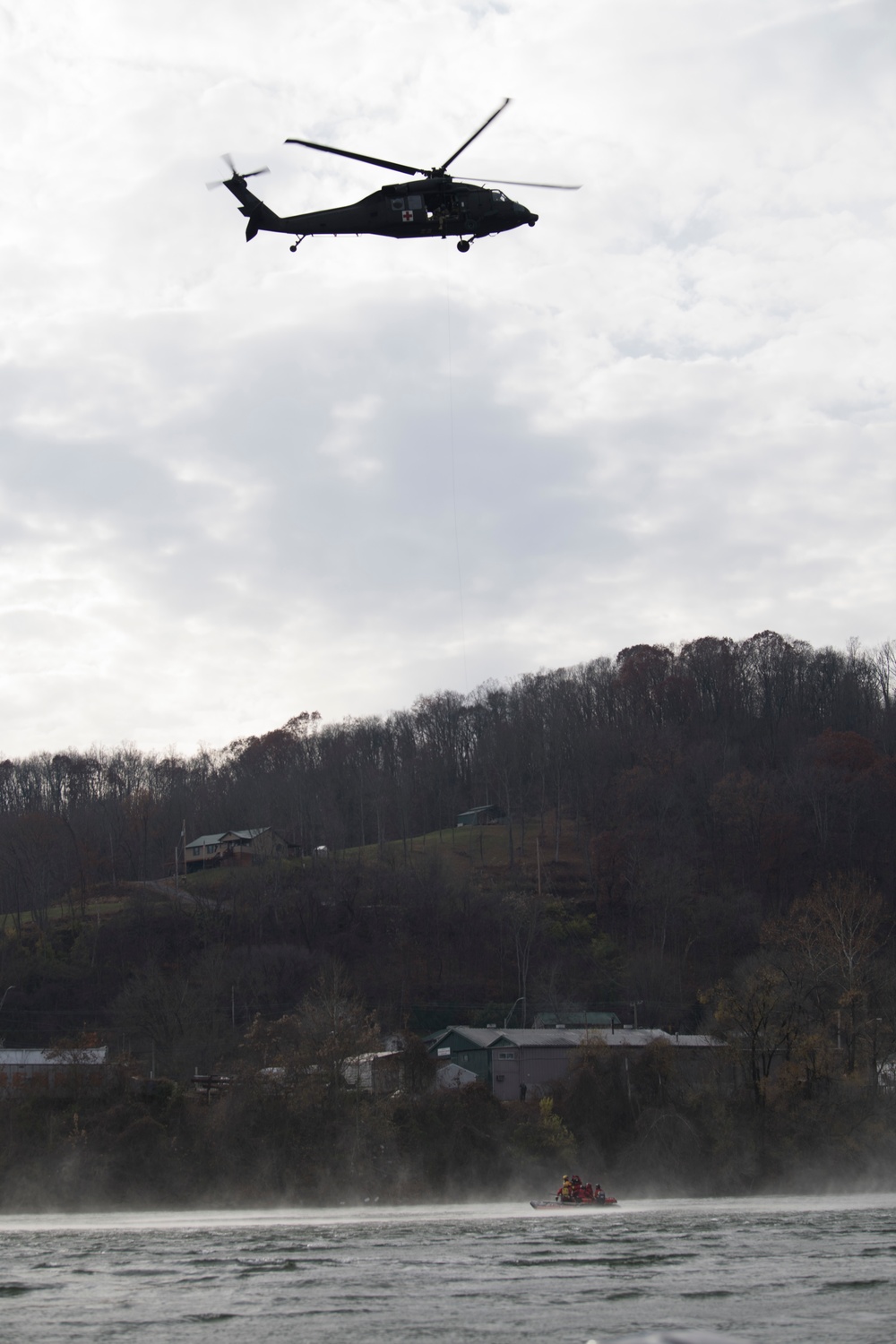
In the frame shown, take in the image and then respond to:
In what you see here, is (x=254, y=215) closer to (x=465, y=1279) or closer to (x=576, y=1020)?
(x=465, y=1279)

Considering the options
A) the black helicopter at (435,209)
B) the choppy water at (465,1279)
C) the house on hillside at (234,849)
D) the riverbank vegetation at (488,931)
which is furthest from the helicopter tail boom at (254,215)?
the house on hillside at (234,849)

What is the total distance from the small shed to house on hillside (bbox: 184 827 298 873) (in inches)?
866

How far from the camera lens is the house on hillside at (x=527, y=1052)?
7194 centimetres

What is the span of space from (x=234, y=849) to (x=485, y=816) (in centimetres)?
2873

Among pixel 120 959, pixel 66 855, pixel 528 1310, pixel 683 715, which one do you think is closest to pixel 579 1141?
pixel 528 1310

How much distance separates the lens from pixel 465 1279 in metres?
34.2

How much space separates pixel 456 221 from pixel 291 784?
12357 centimetres

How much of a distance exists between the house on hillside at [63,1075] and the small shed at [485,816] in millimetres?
80955

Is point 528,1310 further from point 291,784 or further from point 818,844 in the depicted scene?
point 291,784

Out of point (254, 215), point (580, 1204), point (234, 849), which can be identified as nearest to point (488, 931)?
point (234, 849)

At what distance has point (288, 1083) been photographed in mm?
65812

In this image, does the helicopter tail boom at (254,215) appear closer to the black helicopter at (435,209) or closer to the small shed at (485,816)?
the black helicopter at (435,209)

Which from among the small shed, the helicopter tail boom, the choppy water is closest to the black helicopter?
the helicopter tail boom

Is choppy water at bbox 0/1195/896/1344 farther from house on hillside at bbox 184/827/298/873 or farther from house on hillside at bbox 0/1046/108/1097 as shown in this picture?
house on hillside at bbox 184/827/298/873
